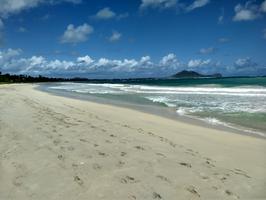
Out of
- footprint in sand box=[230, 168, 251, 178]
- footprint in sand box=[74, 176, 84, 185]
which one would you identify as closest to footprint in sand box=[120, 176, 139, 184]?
footprint in sand box=[74, 176, 84, 185]

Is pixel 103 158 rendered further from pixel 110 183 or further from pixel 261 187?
pixel 261 187

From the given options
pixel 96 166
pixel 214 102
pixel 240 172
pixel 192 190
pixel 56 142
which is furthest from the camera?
pixel 214 102

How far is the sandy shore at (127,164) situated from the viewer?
15.7 feet

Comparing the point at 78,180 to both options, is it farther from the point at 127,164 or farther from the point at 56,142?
the point at 56,142

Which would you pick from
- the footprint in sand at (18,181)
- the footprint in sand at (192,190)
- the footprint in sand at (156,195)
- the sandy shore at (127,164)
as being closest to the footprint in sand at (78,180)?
the sandy shore at (127,164)

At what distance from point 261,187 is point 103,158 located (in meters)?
2.95

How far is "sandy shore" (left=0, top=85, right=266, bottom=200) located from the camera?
4.78 m

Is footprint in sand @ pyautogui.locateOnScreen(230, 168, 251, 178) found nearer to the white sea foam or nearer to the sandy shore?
the sandy shore

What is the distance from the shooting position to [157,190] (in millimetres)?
4844

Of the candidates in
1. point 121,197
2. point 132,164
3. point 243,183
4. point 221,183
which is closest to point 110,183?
point 121,197

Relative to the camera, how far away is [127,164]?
6.02 metres

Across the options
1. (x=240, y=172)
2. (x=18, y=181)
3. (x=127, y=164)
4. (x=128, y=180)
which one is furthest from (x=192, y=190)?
(x=18, y=181)

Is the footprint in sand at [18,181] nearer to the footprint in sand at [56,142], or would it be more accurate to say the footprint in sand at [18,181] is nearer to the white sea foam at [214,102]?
the footprint in sand at [56,142]

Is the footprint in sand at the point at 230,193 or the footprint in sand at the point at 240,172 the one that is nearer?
the footprint in sand at the point at 230,193
